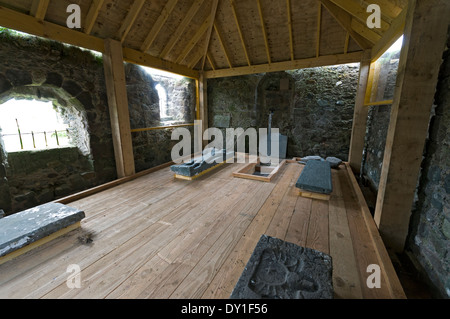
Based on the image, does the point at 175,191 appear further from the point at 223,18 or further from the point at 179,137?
the point at 223,18

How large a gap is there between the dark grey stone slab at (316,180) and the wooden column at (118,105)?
3.11m

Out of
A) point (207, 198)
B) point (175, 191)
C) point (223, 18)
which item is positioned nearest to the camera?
point (207, 198)

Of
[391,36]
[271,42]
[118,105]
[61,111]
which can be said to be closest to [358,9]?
[391,36]

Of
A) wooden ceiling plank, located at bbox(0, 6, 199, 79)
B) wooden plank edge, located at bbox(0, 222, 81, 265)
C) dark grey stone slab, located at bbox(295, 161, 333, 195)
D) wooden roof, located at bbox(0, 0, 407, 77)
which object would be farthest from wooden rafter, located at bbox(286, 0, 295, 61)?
wooden plank edge, located at bbox(0, 222, 81, 265)

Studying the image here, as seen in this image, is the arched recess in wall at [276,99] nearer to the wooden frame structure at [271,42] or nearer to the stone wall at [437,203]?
the wooden frame structure at [271,42]

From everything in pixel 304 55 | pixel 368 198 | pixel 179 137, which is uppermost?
pixel 304 55

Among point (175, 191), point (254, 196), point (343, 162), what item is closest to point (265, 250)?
point (254, 196)

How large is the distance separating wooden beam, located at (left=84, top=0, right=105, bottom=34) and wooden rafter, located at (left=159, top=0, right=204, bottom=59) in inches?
58.2

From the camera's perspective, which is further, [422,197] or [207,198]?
[207,198]

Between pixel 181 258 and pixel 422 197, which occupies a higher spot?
pixel 422 197

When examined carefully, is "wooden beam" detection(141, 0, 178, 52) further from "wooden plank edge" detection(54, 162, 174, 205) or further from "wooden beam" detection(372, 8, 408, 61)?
"wooden beam" detection(372, 8, 408, 61)

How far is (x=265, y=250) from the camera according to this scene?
4.53 ft
